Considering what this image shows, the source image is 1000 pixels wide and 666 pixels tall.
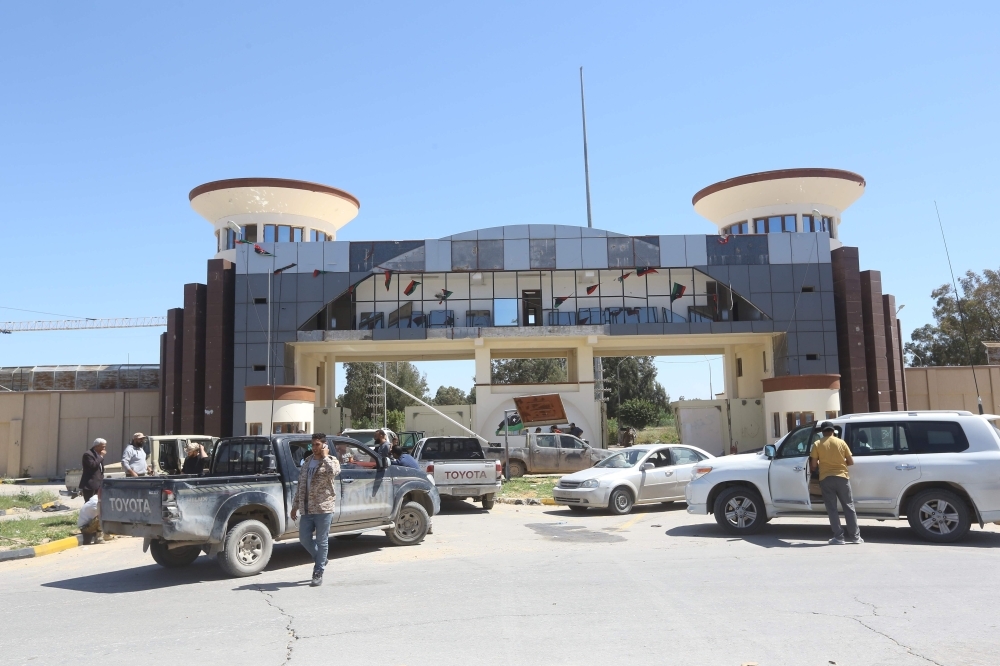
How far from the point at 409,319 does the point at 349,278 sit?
3.36m

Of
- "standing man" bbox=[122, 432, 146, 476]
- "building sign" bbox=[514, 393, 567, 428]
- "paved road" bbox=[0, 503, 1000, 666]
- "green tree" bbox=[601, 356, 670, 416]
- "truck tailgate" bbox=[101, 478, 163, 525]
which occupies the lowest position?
"paved road" bbox=[0, 503, 1000, 666]

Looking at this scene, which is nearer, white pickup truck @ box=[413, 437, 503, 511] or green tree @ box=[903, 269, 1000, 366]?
white pickup truck @ box=[413, 437, 503, 511]

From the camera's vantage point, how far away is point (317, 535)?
368 inches

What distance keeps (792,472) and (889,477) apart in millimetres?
1344

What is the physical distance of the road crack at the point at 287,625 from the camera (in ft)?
20.8

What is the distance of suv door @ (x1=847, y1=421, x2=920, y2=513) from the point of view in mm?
11750

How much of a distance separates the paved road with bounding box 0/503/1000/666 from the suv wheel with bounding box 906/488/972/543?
0.35 meters

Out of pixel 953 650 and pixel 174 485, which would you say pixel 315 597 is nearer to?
pixel 174 485

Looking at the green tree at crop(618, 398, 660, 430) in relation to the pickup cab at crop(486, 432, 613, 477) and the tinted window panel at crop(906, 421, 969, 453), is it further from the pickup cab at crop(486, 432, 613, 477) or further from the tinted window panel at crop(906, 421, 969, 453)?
the tinted window panel at crop(906, 421, 969, 453)

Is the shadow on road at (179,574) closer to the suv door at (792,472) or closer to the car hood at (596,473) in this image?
the car hood at (596,473)

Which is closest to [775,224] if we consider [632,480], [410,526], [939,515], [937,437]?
[632,480]

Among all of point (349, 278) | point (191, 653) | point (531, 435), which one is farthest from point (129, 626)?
point (349, 278)

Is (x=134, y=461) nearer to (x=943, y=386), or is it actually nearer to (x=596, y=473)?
(x=596, y=473)

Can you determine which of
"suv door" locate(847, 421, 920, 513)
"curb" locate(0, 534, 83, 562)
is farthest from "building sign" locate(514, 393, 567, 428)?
"curb" locate(0, 534, 83, 562)
